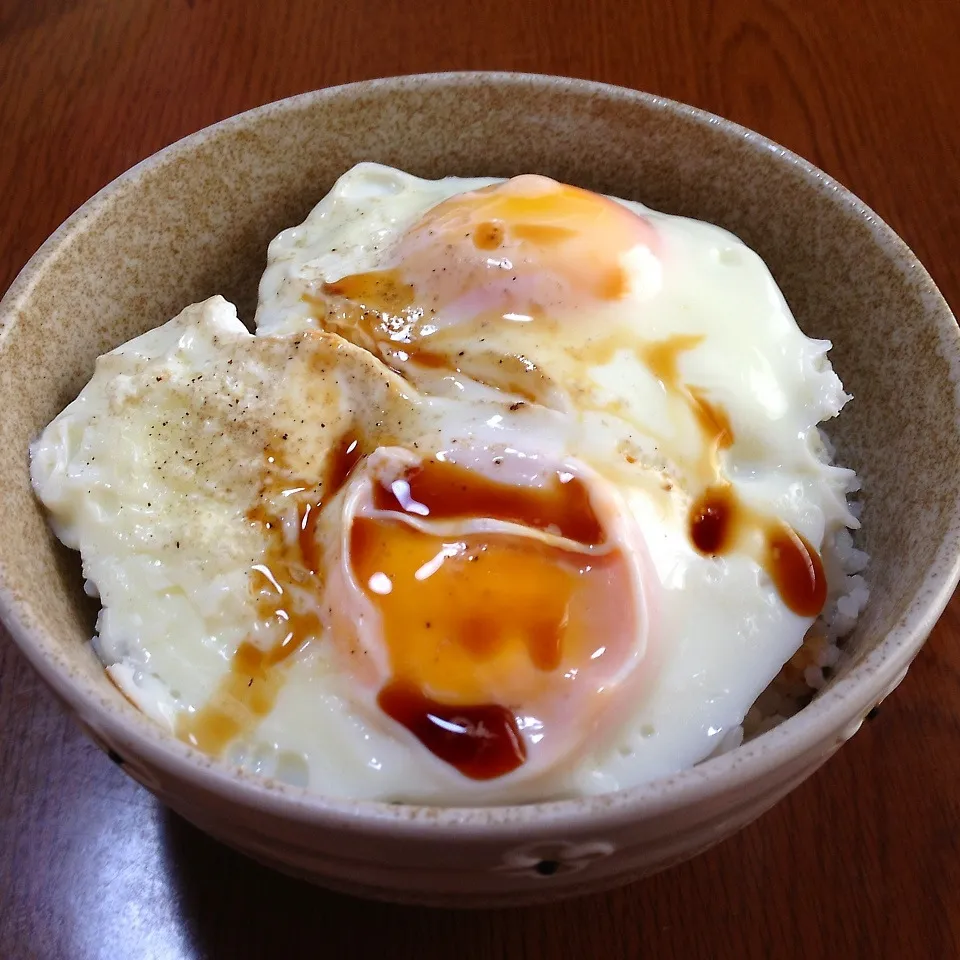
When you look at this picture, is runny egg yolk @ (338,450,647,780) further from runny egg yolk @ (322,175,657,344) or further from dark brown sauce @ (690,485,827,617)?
runny egg yolk @ (322,175,657,344)

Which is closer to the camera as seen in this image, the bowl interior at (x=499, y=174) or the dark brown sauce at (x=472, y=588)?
the dark brown sauce at (x=472, y=588)

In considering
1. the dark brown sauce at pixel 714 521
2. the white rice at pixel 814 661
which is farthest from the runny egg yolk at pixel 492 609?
the white rice at pixel 814 661

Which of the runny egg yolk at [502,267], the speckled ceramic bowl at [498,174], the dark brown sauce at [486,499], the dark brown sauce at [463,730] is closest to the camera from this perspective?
the speckled ceramic bowl at [498,174]

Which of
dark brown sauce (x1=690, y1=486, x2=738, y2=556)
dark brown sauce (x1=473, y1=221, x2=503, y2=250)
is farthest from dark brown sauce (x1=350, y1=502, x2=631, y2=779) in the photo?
dark brown sauce (x1=473, y1=221, x2=503, y2=250)

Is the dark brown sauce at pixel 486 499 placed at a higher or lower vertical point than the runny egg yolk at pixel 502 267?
lower

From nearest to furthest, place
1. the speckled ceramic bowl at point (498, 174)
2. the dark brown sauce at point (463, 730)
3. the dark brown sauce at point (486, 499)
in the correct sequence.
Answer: the speckled ceramic bowl at point (498, 174), the dark brown sauce at point (463, 730), the dark brown sauce at point (486, 499)

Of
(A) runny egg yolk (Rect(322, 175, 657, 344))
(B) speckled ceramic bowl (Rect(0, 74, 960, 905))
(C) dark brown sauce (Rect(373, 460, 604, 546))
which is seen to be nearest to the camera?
(B) speckled ceramic bowl (Rect(0, 74, 960, 905))

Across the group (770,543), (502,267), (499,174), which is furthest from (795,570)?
(499,174)

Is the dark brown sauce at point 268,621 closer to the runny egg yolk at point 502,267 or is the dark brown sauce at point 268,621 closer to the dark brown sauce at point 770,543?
the runny egg yolk at point 502,267

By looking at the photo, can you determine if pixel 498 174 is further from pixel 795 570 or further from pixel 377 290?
pixel 795 570
